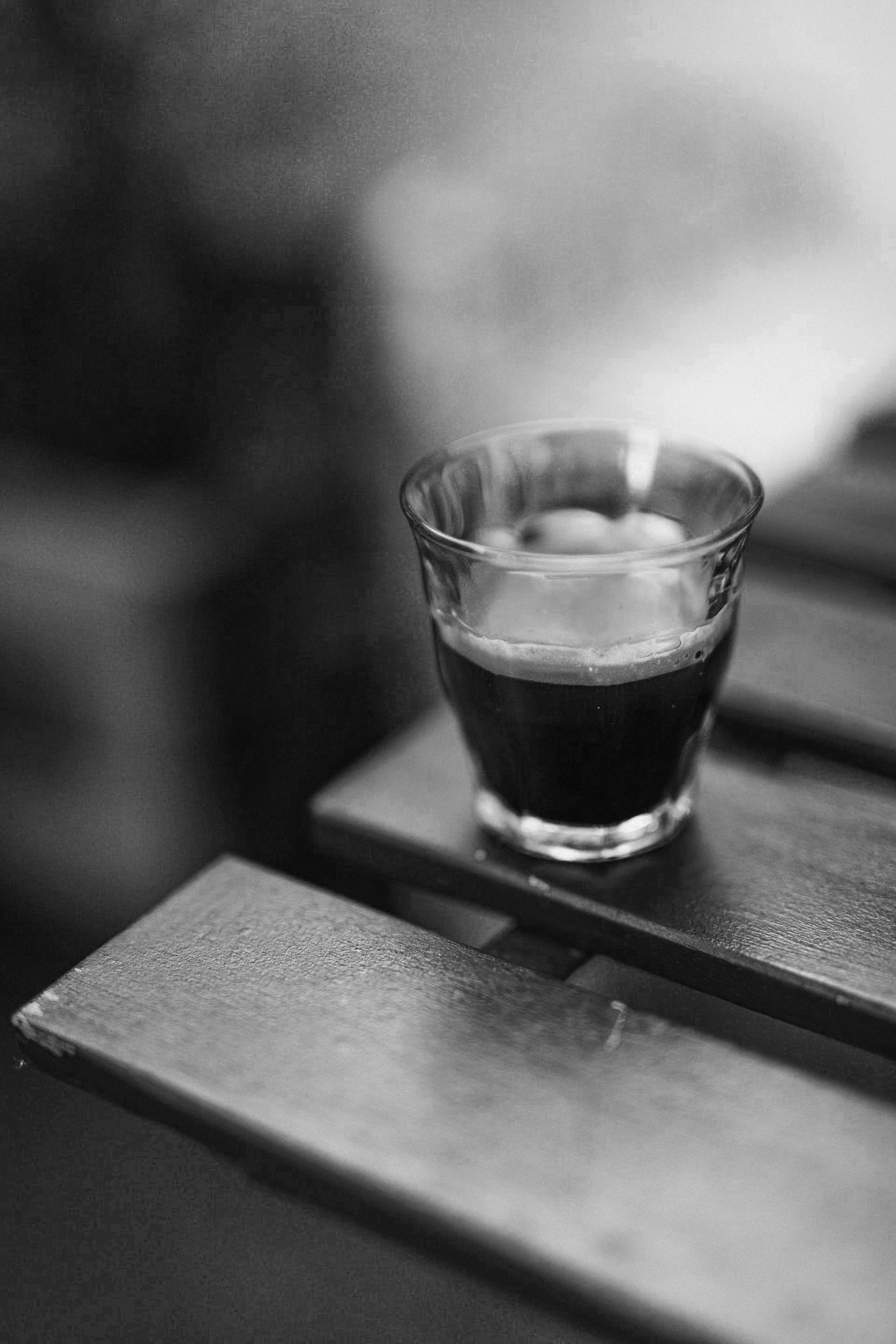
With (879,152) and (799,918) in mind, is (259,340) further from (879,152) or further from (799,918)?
(799,918)

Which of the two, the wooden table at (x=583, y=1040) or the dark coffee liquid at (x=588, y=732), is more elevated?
the dark coffee liquid at (x=588, y=732)

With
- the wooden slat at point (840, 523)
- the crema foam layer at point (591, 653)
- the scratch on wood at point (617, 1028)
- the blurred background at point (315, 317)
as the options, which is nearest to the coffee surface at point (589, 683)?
the crema foam layer at point (591, 653)

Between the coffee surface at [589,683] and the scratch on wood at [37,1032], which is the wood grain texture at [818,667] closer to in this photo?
the coffee surface at [589,683]

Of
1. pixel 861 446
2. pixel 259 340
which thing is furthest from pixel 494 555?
pixel 259 340

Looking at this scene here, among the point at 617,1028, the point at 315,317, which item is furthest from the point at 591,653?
the point at 315,317

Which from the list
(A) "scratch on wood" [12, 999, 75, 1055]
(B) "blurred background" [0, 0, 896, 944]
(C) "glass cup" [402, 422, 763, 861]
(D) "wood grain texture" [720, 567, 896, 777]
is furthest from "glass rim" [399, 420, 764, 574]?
(B) "blurred background" [0, 0, 896, 944]

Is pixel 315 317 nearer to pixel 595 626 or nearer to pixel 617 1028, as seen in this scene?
pixel 595 626

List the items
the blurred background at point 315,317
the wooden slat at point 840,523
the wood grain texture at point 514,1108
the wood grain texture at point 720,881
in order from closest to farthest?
the wood grain texture at point 514,1108 → the wood grain texture at point 720,881 → the wooden slat at point 840,523 → the blurred background at point 315,317

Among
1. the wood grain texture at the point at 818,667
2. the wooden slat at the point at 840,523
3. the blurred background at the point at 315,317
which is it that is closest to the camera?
the wood grain texture at the point at 818,667
